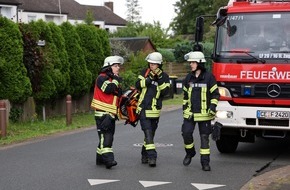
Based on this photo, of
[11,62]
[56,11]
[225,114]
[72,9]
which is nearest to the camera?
[225,114]

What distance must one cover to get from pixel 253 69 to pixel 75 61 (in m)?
12.1

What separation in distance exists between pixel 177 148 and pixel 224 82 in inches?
98.4

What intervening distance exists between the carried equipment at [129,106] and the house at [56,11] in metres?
32.3

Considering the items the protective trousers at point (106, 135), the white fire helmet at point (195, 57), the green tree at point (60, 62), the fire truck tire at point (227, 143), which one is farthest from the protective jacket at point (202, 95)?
the green tree at point (60, 62)

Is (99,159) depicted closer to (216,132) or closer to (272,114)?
(216,132)

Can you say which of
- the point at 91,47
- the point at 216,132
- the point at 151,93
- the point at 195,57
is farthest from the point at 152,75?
the point at 91,47

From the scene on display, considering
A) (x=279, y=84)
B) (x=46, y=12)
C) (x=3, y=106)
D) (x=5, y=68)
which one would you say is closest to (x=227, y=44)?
(x=279, y=84)

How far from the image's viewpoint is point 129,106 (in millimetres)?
10445

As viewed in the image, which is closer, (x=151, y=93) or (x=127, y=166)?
(x=151, y=93)

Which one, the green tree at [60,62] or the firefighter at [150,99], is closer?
the firefighter at [150,99]

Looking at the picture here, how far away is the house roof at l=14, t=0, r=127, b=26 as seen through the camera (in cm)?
6089

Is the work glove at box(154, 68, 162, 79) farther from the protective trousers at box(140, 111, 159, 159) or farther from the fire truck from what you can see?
the fire truck

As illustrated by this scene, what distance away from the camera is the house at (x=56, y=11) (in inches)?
1777

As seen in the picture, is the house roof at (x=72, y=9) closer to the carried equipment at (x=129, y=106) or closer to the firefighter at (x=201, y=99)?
the carried equipment at (x=129, y=106)
